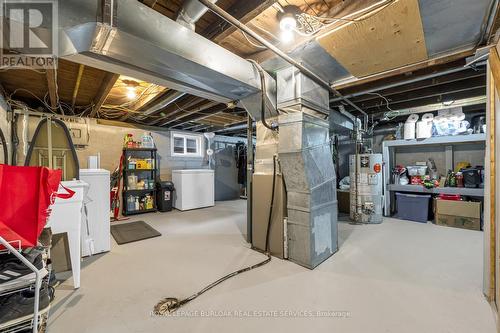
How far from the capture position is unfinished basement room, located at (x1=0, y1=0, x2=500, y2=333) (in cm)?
134

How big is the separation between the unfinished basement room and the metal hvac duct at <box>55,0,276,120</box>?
1 cm

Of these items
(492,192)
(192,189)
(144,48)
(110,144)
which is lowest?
(192,189)

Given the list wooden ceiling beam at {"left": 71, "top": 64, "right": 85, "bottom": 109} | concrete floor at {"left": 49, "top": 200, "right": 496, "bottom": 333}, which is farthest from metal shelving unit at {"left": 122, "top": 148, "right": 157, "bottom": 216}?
concrete floor at {"left": 49, "top": 200, "right": 496, "bottom": 333}

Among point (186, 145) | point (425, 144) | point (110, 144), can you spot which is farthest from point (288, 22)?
point (186, 145)

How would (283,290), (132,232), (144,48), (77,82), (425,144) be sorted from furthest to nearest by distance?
1. (425,144)
2. (132,232)
3. (77,82)
4. (283,290)
5. (144,48)

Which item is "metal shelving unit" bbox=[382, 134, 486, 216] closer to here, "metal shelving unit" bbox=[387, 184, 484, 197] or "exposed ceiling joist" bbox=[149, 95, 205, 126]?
"metal shelving unit" bbox=[387, 184, 484, 197]

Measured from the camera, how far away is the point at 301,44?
6.77 feet

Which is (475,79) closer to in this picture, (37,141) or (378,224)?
(378,224)

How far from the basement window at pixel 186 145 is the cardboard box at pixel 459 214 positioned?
20.2 feet

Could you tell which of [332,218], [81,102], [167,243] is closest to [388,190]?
[332,218]

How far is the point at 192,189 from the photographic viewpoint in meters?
5.71

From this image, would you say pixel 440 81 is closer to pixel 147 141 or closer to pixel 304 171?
pixel 304 171

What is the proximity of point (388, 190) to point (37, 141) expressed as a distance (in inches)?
238

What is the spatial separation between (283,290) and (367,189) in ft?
10.8
